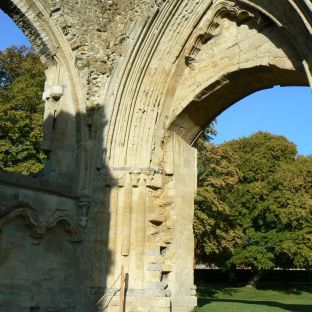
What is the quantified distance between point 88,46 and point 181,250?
3.72m

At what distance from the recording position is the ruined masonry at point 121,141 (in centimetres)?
750

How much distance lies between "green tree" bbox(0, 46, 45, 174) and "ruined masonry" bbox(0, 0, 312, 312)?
19.1 feet

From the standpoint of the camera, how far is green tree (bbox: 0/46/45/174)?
14.6 m

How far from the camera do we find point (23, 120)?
15062 mm

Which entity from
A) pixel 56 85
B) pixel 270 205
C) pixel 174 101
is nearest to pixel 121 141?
pixel 174 101

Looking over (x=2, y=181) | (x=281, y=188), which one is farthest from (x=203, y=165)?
(x=2, y=181)

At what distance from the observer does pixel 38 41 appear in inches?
350

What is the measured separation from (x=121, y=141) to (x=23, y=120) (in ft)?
24.9

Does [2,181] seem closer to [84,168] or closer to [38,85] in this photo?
[84,168]

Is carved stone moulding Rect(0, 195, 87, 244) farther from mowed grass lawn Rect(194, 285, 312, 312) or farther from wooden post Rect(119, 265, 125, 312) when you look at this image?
mowed grass lawn Rect(194, 285, 312, 312)

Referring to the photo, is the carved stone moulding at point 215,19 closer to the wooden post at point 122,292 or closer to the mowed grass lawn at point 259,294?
the wooden post at point 122,292

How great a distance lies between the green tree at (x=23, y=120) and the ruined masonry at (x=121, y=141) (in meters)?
5.82

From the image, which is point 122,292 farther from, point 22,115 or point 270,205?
point 270,205

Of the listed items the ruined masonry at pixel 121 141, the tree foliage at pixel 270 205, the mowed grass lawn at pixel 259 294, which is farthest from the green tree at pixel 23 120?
the tree foliage at pixel 270 205
